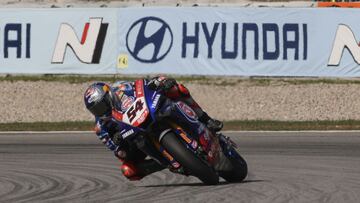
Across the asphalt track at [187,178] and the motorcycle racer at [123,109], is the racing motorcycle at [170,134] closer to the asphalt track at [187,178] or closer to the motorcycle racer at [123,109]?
the motorcycle racer at [123,109]

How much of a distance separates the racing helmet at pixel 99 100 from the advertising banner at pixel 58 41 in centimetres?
1617

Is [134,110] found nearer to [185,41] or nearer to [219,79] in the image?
[185,41]

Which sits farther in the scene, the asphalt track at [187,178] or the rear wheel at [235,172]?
the rear wheel at [235,172]

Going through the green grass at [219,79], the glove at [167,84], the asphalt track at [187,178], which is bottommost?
the green grass at [219,79]

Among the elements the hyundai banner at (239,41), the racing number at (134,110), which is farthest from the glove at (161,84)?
the hyundai banner at (239,41)

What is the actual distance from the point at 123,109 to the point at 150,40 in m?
15.9

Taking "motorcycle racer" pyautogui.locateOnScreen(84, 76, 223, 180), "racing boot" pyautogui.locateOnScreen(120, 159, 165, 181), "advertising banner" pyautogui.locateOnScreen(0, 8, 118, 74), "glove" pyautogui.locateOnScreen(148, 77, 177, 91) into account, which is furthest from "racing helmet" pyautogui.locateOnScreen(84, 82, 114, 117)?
"advertising banner" pyautogui.locateOnScreen(0, 8, 118, 74)

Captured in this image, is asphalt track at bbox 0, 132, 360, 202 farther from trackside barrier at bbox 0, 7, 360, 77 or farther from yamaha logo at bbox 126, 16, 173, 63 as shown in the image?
yamaha logo at bbox 126, 16, 173, 63

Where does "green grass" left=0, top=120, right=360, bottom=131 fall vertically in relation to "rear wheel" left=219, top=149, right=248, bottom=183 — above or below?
below

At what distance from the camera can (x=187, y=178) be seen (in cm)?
1159

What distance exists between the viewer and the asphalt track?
9625 mm

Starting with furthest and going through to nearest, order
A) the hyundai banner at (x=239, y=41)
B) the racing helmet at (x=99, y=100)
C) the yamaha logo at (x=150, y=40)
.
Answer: the yamaha logo at (x=150, y=40) < the hyundai banner at (x=239, y=41) < the racing helmet at (x=99, y=100)

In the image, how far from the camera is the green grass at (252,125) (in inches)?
821

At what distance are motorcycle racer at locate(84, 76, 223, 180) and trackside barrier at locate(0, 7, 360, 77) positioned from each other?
1514 cm
